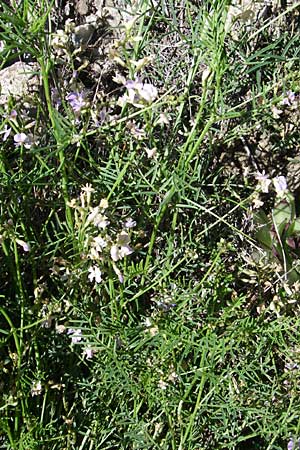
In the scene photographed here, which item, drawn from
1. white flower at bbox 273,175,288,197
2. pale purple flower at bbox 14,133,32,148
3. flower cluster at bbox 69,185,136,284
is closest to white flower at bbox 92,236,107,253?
flower cluster at bbox 69,185,136,284

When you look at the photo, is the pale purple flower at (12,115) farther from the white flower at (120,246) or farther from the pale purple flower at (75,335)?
the pale purple flower at (75,335)

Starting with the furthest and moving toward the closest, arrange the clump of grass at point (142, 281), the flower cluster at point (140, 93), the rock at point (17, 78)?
the rock at point (17, 78) → the clump of grass at point (142, 281) → the flower cluster at point (140, 93)

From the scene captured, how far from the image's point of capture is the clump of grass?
5.26ft

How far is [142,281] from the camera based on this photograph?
68.6 inches

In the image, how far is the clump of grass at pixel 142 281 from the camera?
1.60m

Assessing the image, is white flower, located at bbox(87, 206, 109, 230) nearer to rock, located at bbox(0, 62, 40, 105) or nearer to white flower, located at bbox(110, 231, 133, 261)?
white flower, located at bbox(110, 231, 133, 261)

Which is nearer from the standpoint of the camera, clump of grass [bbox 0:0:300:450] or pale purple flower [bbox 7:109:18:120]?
pale purple flower [bbox 7:109:18:120]

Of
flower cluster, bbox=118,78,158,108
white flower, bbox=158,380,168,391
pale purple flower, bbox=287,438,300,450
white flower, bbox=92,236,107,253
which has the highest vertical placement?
flower cluster, bbox=118,78,158,108

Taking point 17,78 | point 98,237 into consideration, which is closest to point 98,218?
point 98,237

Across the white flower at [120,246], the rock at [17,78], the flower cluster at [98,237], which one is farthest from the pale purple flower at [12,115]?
the rock at [17,78]

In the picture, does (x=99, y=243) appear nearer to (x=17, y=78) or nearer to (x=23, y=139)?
(x=23, y=139)

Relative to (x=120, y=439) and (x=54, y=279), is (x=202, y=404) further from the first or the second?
(x=54, y=279)

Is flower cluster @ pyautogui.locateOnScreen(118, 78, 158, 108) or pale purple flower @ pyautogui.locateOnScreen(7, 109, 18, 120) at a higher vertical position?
flower cluster @ pyautogui.locateOnScreen(118, 78, 158, 108)

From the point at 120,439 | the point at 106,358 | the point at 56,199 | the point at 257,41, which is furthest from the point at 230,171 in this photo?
the point at 120,439
